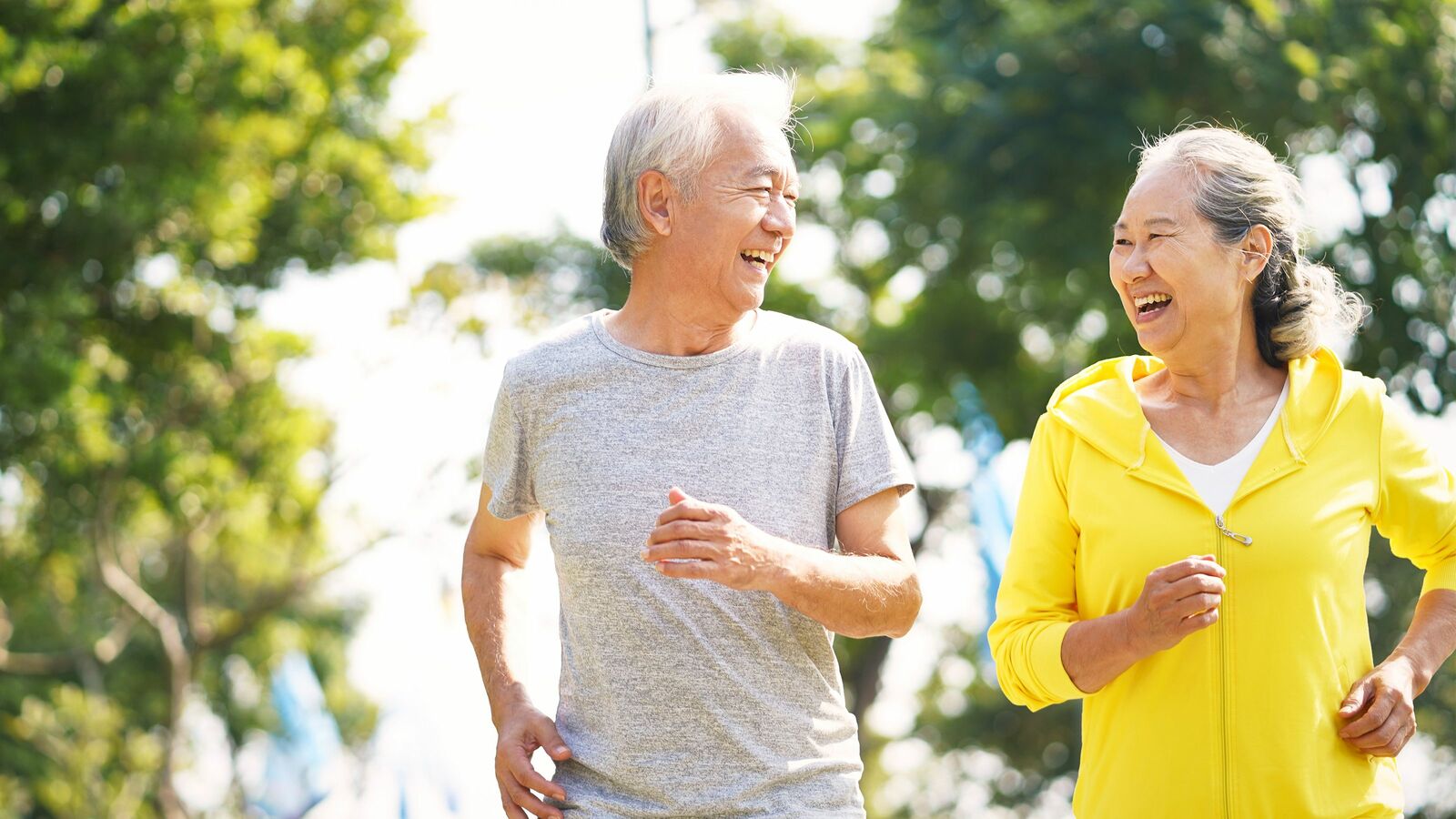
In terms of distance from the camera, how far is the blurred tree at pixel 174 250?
11.3 metres

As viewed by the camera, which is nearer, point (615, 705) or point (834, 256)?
point (615, 705)

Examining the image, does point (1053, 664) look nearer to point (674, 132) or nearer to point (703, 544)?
point (703, 544)

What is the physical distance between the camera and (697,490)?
2.91 metres

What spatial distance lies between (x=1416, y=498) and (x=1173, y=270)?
597 millimetres

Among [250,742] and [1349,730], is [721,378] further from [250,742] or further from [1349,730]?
[250,742]

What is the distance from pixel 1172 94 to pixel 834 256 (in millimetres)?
9527

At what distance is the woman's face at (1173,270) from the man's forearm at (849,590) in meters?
0.63

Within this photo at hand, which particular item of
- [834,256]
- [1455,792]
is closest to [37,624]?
[834,256]

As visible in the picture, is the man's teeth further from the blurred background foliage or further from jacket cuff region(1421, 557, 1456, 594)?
the blurred background foliage

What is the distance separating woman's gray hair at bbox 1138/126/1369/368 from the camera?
292 centimetres

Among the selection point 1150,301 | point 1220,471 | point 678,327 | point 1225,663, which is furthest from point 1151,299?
point 678,327

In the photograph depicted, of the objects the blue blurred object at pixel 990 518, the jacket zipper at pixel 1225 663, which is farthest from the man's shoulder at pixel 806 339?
the blue blurred object at pixel 990 518

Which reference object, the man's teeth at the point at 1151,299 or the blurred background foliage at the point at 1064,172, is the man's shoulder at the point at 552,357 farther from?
the blurred background foliage at the point at 1064,172

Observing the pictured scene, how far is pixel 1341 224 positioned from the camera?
1044cm
